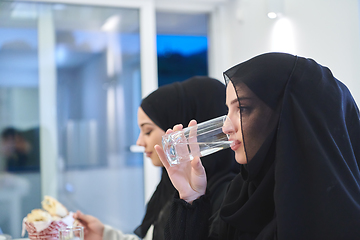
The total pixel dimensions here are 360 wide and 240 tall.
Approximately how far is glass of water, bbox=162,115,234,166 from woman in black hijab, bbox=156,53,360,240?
10 cm

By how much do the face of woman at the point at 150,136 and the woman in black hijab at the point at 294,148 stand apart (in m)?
0.62

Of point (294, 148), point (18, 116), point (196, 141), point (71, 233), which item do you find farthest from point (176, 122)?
point (18, 116)

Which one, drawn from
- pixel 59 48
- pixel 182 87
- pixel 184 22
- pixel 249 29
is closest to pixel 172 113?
pixel 182 87

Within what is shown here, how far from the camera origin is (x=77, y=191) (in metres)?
2.52

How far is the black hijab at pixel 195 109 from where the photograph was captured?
1.46 meters

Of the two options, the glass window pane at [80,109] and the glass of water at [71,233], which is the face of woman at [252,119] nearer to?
the glass of water at [71,233]

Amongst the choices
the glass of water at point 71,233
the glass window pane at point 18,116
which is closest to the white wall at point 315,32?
the glass of water at point 71,233

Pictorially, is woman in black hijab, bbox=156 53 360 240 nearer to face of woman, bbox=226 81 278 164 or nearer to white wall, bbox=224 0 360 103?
face of woman, bbox=226 81 278 164

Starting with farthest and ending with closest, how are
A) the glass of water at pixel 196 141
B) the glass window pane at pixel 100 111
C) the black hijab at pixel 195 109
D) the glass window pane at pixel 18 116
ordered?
the glass window pane at pixel 100 111 < the glass window pane at pixel 18 116 < the black hijab at pixel 195 109 < the glass of water at pixel 196 141

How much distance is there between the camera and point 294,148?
87cm

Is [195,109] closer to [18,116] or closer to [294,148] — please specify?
[294,148]

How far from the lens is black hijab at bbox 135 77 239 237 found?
1460 mm

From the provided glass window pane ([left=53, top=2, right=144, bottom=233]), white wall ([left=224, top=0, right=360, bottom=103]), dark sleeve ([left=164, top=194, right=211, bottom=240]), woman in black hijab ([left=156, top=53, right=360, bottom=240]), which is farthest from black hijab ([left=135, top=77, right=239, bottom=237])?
glass window pane ([left=53, top=2, right=144, bottom=233])

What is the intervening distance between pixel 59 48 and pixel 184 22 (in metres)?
0.98
